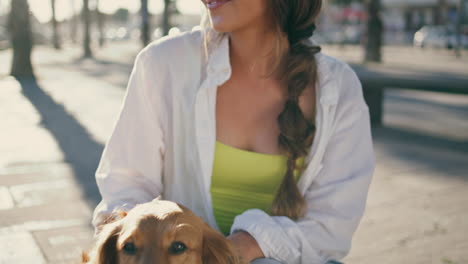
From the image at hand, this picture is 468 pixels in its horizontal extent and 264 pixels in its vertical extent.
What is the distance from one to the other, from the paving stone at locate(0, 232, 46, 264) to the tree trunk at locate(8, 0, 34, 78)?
13.2m

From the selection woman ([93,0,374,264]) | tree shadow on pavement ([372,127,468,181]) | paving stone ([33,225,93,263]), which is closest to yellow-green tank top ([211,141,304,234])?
woman ([93,0,374,264])

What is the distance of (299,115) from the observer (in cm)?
233

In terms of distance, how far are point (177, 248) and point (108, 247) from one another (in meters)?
0.20

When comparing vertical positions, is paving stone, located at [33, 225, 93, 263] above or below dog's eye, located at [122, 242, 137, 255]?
below

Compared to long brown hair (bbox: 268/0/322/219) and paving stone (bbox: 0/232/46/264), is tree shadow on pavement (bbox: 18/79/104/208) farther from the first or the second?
long brown hair (bbox: 268/0/322/219)

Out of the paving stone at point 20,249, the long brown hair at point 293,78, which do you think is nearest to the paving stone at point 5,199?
the paving stone at point 20,249

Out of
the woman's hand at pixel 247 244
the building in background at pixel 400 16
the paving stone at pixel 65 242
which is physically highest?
the woman's hand at pixel 247 244

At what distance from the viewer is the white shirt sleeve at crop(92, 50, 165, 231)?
7.20 ft

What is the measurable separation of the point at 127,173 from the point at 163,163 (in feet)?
0.76

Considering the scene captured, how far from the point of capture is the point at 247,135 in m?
2.42

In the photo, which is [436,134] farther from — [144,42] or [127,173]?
[144,42]

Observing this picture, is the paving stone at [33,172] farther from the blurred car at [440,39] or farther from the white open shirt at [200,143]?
the blurred car at [440,39]

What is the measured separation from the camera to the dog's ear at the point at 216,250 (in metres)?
1.52

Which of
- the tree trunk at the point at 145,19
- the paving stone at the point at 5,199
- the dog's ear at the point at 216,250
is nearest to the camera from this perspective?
the dog's ear at the point at 216,250
